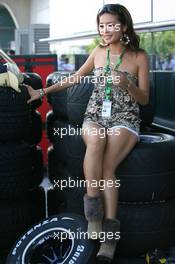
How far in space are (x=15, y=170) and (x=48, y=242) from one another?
591mm

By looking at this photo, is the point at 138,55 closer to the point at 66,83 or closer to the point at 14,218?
the point at 66,83

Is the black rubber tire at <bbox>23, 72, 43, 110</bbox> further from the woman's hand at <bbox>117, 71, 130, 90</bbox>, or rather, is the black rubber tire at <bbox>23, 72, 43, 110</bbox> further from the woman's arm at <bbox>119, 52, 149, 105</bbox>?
the woman's hand at <bbox>117, 71, 130, 90</bbox>

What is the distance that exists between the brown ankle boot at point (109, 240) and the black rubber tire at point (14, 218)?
799mm

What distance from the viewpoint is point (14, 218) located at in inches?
133

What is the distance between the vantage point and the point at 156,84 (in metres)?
5.25

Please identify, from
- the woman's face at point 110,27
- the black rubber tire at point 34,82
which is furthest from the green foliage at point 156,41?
the woman's face at point 110,27

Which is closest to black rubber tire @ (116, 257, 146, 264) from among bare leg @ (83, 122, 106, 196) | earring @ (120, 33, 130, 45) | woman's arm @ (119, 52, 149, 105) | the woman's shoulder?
bare leg @ (83, 122, 106, 196)

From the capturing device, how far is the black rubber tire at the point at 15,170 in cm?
326

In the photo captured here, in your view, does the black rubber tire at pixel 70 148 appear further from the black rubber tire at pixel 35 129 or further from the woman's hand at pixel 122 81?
the woman's hand at pixel 122 81

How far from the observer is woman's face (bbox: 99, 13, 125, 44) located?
3023 millimetres

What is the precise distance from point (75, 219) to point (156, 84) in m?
2.66

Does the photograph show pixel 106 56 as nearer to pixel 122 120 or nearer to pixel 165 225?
pixel 122 120

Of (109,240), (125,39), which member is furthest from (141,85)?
(109,240)

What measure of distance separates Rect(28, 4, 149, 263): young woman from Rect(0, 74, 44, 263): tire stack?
50cm
